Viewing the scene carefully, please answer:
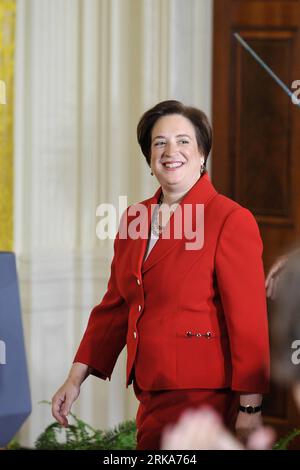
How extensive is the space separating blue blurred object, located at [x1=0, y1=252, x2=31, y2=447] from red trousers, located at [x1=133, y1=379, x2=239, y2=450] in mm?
283

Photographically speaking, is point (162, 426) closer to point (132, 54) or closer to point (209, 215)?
point (209, 215)

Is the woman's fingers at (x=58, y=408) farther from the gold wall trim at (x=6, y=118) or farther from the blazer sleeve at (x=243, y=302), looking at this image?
the gold wall trim at (x=6, y=118)

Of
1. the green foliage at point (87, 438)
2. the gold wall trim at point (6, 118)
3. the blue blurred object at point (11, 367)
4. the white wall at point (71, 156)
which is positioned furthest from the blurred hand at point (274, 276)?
the blue blurred object at point (11, 367)

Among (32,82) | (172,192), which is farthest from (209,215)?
(32,82)

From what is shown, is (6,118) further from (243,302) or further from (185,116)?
(243,302)

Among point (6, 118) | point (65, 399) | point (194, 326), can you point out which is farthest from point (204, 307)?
point (6, 118)

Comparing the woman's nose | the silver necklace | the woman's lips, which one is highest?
the woman's nose

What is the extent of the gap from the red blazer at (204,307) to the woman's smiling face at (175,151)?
0.04 meters

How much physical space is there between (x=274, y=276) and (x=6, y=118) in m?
1.27

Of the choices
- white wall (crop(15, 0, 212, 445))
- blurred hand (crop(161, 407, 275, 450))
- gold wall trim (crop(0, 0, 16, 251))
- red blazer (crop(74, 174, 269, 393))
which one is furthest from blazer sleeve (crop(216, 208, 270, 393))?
gold wall trim (crop(0, 0, 16, 251))

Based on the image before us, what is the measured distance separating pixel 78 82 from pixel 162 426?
1987 millimetres

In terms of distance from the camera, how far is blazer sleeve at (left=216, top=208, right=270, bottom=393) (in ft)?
6.70

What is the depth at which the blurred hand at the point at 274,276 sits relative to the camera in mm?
3504

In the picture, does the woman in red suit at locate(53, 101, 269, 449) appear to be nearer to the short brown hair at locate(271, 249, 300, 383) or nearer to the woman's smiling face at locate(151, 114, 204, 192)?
the woman's smiling face at locate(151, 114, 204, 192)
